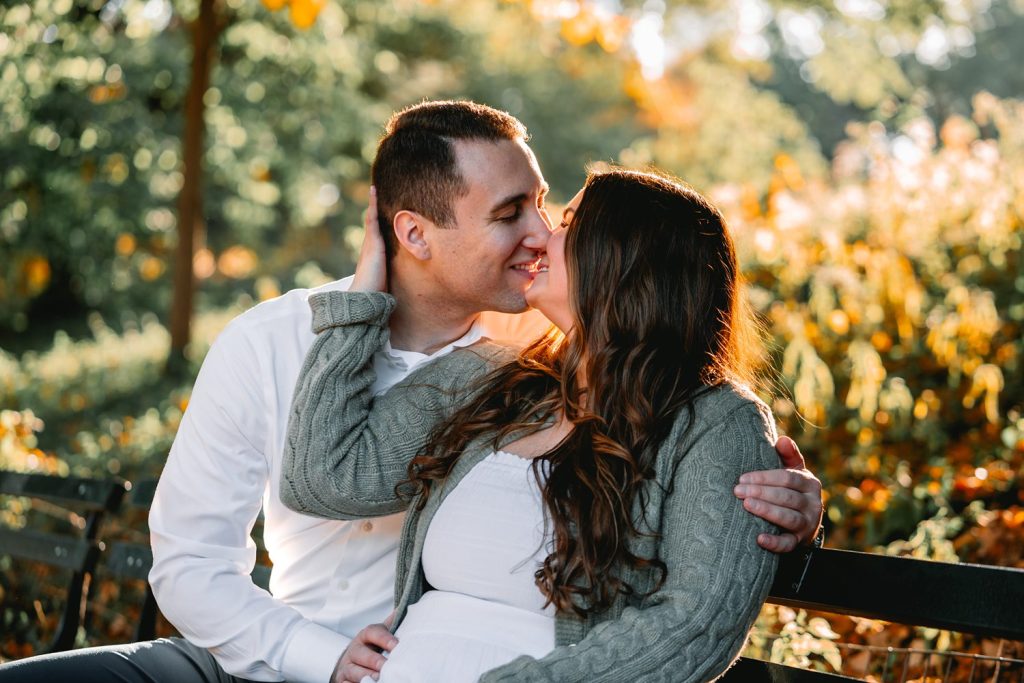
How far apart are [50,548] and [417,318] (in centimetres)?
173

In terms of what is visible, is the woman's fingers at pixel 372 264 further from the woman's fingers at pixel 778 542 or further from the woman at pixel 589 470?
the woman's fingers at pixel 778 542

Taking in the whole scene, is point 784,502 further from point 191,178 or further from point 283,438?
point 191,178

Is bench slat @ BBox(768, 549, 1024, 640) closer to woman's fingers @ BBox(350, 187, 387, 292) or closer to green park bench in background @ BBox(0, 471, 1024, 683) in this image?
green park bench in background @ BBox(0, 471, 1024, 683)

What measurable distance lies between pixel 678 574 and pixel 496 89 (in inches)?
824

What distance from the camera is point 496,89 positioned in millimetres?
22438

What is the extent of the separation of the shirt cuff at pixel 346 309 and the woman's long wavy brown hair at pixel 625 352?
1.60ft

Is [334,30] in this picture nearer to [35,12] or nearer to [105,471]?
[35,12]

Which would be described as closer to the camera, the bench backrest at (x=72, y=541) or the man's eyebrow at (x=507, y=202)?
the man's eyebrow at (x=507, y=202)

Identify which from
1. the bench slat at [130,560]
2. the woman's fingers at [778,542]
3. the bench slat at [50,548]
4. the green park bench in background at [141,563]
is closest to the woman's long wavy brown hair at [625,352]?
the woman's fingers at [778,542]

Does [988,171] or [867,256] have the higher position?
[988,171]

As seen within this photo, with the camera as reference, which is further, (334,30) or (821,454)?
(334,30)

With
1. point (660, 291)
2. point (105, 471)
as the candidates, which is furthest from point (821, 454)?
point (105, 471)

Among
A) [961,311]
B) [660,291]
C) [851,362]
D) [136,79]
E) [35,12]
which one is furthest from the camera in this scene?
[136,79]

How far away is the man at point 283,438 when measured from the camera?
2.78 metres
